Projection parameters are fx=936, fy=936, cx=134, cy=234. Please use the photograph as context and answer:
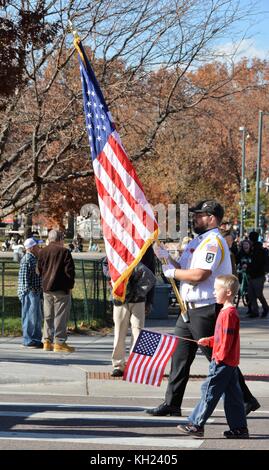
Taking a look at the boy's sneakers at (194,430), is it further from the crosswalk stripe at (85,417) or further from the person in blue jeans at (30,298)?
the person in blue jeans at (30,298)

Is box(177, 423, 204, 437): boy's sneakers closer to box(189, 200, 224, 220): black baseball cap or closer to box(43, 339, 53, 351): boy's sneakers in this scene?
box(189, 200, 224, 220): black baseball cap

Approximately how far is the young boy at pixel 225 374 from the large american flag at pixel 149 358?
802 mm

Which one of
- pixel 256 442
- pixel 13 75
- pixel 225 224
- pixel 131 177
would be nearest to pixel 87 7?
pixel 13 75

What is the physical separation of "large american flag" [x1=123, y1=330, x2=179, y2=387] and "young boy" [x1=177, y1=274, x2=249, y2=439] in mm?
802

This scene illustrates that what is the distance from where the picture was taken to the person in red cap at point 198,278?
27.5 ft

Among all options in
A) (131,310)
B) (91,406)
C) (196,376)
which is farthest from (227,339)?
(196,376)

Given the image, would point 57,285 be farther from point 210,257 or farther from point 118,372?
point 210,257

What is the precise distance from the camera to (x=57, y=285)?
13.3m

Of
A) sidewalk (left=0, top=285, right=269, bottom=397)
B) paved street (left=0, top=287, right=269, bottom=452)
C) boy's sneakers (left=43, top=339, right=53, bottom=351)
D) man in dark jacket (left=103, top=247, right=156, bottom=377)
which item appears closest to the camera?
paved street (left=0, top=287, right=269, bottom=452)

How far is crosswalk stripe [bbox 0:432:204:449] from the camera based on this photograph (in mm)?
7605

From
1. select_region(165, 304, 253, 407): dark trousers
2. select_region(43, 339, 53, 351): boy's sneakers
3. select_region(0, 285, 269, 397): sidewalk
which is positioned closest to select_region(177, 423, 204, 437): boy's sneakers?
select_region(165, 304, 253, 407): dark trousers

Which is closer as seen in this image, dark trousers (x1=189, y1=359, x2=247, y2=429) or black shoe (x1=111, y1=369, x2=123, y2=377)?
dark trousers (x1=189, y1=359, x2=247, y2=429)

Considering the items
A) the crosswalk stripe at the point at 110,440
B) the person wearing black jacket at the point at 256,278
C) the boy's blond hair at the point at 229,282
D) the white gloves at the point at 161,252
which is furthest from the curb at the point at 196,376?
the person wearing black jacket at the point at 256,278

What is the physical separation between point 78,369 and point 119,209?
10.8 feet
